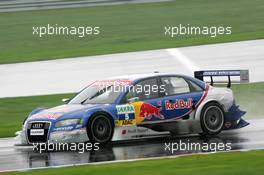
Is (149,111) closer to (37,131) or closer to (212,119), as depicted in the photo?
(212,119)

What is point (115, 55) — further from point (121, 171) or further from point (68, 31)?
point (121, 171)

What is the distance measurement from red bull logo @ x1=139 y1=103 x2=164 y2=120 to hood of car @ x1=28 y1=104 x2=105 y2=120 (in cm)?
74

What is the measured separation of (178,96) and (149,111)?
2.44 feet

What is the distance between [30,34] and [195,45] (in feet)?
21.6

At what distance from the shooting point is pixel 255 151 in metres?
10.6

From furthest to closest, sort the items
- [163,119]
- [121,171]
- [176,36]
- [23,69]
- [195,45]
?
1. [176,36]
2. [195,45]
3. [23,69]
4. [163,119]
5. [121,171]

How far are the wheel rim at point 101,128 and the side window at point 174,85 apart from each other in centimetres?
146

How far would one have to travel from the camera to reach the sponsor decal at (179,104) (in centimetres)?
1299

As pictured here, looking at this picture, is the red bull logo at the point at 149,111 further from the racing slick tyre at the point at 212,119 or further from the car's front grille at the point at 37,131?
the car's front grille at the point at 37,131

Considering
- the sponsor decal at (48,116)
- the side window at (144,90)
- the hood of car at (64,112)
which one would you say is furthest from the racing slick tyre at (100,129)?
the side window at (144,90)

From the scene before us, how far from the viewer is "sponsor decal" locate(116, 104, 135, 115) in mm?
12441

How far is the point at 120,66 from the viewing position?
2122cm

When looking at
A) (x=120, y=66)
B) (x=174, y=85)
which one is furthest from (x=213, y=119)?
(x=120, y=66)

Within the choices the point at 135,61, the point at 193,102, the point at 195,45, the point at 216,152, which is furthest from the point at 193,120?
the point at 195,45
